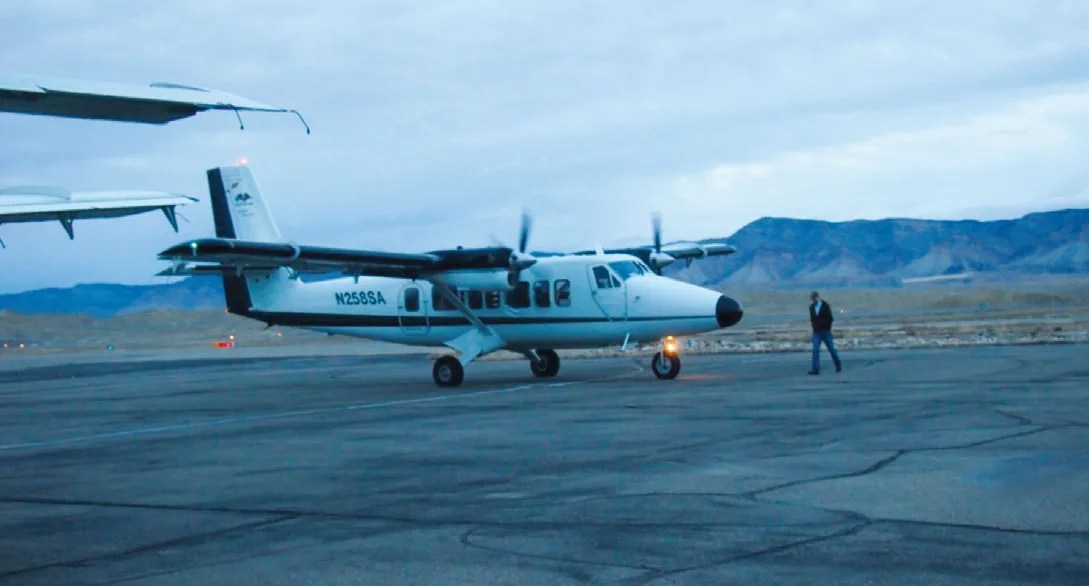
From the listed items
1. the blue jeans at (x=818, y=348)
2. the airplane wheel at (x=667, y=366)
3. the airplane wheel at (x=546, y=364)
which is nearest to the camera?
the blue jeans at (x=818, y=348)

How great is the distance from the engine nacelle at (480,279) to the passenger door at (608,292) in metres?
1.89

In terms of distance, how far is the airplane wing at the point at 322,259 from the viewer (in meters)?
21.8

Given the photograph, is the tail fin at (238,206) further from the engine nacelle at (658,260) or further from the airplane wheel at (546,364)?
the engine nacelle at (658,260)

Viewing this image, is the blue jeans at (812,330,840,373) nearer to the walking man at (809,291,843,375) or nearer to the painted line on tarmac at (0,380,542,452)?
the walking man at (809,291,843,375)

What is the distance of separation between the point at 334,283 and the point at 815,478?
20461 mm

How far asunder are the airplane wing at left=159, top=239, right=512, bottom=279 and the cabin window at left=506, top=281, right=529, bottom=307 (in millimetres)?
790

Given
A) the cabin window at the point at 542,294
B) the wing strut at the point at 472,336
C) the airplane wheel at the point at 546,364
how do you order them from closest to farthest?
the cabin window at the point at 542,294 → the wing strut at the point at 472,336 → the airplane wheel at the point at 546,364

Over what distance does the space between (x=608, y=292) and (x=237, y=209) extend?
10.6m

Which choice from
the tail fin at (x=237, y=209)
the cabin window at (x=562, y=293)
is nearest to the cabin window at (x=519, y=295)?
the cabin window at (x=562, y=293)

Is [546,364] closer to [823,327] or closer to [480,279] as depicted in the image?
[480,279]

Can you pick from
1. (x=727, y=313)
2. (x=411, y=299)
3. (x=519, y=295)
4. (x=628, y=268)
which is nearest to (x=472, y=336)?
(x=519, y=295)

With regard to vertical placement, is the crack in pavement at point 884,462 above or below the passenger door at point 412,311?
below

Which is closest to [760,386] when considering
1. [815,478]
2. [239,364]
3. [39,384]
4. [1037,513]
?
[815,478]

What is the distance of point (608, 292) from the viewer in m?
25.6
